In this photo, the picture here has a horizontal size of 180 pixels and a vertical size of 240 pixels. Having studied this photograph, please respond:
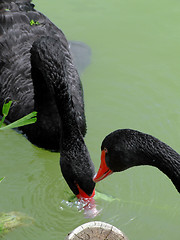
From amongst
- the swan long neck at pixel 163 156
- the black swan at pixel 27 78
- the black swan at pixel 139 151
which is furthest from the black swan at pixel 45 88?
the swan long neck at pixel 163 156

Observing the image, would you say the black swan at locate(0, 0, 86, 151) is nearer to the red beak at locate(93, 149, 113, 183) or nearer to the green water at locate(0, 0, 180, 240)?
the green water at locate(0, 0, 180, 240)

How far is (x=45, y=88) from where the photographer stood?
4473 millimetres

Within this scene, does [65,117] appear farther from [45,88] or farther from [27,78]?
[27,78]

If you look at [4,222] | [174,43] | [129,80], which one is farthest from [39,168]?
[174,43]

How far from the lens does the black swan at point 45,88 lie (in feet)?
12.5

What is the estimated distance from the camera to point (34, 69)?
4395 millimetres

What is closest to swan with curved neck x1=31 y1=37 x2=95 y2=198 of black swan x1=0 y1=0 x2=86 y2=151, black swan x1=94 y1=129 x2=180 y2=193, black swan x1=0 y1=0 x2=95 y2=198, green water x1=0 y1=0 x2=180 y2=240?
black swan x1=0 y1=0 x2=95 y2=198

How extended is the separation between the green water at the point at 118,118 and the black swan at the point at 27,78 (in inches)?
12.1

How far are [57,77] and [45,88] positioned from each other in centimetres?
36

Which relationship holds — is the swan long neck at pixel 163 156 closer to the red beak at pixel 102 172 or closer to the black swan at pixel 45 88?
the red beak at pixel 102 172

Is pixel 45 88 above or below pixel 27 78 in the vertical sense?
above

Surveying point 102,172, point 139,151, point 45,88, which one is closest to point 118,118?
point 45,88

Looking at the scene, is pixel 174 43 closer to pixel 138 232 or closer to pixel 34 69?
pixel 34 69

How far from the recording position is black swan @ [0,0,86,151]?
452 cm
